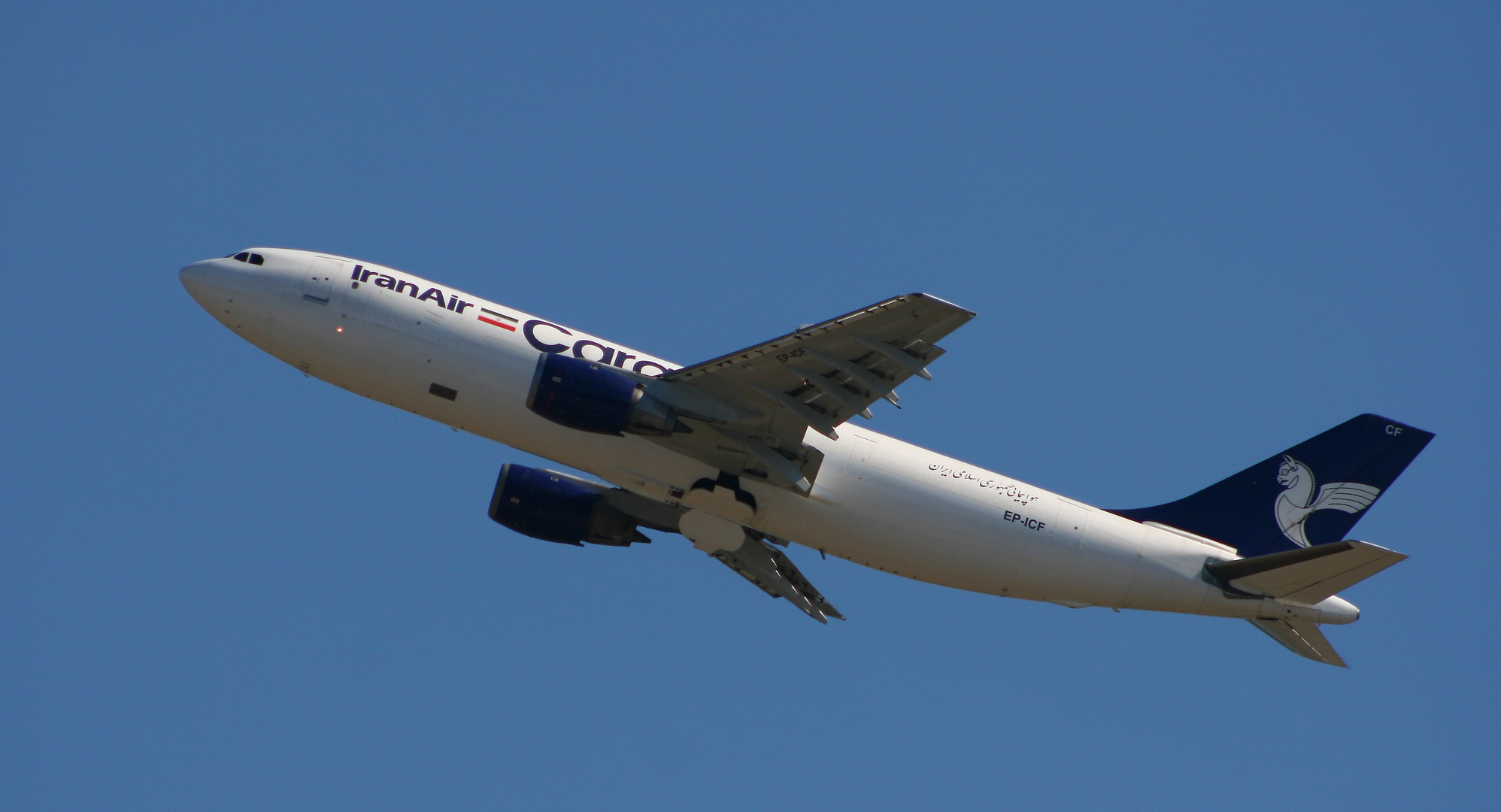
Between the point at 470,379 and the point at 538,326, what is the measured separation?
2.11 m

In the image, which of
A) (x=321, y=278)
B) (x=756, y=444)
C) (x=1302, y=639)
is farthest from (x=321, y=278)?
(x=1302, y=639)

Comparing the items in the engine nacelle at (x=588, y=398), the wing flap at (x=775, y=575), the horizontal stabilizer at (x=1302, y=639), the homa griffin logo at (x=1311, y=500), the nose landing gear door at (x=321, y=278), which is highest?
the homa griffin logo at (x=1311, y=500)

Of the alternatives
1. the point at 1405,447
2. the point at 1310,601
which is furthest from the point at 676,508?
the point at 1405,447

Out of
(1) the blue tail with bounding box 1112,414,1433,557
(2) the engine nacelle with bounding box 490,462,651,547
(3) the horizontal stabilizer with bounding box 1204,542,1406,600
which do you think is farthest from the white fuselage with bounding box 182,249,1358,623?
(2) the engine nacelle with bounding box 490,462,651,547

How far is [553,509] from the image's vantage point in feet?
119

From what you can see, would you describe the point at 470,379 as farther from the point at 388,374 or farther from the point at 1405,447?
the point at 1405,447

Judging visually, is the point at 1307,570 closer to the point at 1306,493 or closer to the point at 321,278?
the point at 1306,493

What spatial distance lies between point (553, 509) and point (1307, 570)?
61.1 ft

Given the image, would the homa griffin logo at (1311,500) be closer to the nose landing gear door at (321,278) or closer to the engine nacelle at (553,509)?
the engine nacelle at (553,509)

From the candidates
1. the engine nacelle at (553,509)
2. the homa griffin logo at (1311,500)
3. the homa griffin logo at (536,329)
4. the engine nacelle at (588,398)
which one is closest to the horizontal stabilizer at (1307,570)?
the homa griffin logo at (1311,500)

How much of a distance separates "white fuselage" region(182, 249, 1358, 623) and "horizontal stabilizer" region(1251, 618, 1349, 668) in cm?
55

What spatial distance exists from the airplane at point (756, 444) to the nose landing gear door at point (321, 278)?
0.05 metres

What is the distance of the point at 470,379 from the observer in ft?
103

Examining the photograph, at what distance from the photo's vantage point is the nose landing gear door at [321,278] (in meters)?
32.4
